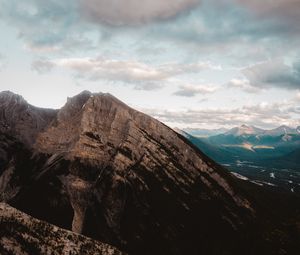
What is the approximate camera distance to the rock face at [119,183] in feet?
257

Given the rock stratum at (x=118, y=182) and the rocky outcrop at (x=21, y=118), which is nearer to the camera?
the rock stratum at (x=118, y=182)

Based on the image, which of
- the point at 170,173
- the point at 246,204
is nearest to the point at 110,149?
the point at 170,173

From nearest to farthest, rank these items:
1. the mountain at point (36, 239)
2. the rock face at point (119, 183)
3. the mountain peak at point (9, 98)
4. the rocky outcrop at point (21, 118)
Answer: the mountain at point (36, 239)
the rock face at point (119, 183)
the rocky outcrop at point (21, 118)
the mountain peak at point (9, 98)

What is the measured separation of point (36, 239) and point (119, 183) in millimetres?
25595

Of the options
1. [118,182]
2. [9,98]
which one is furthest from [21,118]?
[118,182]

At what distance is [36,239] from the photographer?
199ft


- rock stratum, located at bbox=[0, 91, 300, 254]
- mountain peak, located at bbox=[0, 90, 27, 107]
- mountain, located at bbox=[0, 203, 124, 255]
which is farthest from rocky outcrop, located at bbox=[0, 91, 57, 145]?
mountain, located at bbox=[0, 203, 124, 255]

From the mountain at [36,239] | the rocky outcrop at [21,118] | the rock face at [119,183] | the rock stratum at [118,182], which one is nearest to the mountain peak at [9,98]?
the rocky outcrop at [21,118]

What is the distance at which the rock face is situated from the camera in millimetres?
78312

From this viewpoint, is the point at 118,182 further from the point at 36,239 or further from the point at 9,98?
the point at 9,98

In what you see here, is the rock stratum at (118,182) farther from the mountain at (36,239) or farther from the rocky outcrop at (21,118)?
the mountain at (36,239)

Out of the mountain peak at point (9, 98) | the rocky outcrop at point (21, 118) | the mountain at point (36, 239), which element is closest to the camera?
the mountain at point (36, 239)

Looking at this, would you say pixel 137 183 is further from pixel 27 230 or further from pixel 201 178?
pixel 27 230

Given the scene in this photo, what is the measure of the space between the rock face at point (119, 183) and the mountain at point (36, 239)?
795 centimetres
